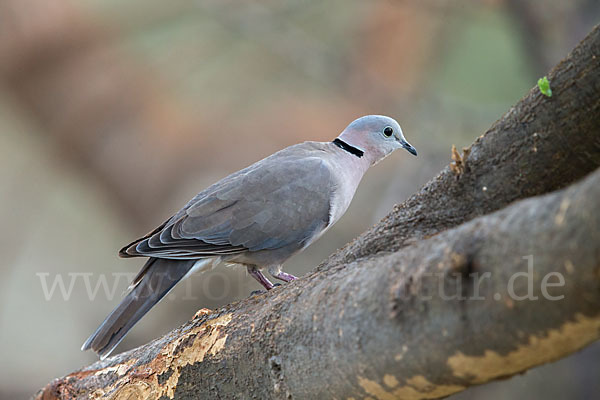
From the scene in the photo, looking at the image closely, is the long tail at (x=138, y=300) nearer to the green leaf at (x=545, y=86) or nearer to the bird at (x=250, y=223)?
the bird at (x=250, y=223)

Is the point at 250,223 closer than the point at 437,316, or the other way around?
the point at 437,316

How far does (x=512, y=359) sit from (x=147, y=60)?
16.4ft

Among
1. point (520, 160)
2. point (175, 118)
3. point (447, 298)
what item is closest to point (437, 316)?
point (447, 298)

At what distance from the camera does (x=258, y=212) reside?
7.51ft

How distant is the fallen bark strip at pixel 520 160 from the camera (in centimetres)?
124

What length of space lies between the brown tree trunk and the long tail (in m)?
0.22

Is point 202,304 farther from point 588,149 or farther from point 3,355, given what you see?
point 588,149

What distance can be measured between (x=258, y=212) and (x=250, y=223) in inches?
1.8

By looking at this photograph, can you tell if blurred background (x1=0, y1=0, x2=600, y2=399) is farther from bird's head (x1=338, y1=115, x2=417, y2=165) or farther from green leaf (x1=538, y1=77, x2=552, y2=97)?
green leaf (x1=538, y1=77, x2=552, y2=97)

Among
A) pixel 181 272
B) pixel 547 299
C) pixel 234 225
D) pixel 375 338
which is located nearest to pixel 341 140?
pixel 234 225

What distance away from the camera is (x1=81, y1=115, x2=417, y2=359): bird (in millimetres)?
2164

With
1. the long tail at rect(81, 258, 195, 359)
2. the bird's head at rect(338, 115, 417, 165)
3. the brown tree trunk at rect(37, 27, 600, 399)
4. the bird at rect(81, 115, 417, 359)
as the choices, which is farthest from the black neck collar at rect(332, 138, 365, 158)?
the brown tree trunk at rect(37, 27, 600, 399)

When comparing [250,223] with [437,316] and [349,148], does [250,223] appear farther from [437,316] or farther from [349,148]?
[437,316]

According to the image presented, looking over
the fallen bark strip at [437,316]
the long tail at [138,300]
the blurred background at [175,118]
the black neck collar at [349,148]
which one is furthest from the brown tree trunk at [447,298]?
the blurred background at [175,118]
